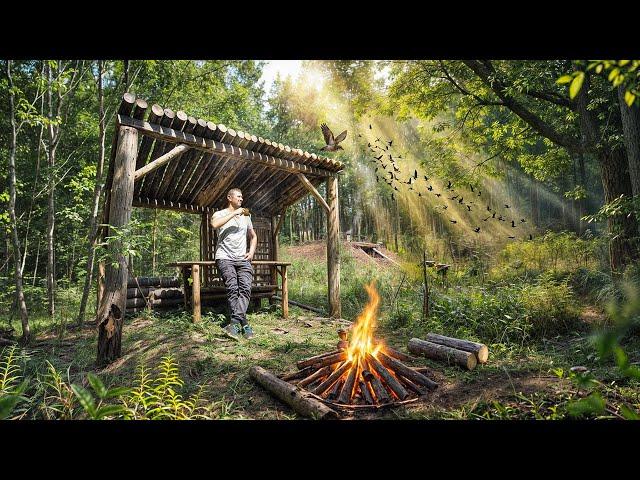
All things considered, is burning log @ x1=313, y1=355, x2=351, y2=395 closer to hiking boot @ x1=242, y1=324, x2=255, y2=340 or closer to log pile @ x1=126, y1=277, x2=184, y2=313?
hiking boot @ x1=242, y1=324, x2=255, y2=340

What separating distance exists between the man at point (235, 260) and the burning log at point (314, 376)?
1.86 meters

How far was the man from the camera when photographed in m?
4.58

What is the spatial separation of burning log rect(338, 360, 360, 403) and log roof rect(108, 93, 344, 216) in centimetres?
318

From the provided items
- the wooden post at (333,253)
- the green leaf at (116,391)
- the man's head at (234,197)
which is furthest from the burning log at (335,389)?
the wooden post at (333,253)

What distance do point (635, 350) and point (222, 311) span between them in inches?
233

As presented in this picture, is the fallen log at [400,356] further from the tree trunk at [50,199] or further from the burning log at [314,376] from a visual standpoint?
the tree trunk at [50,199]

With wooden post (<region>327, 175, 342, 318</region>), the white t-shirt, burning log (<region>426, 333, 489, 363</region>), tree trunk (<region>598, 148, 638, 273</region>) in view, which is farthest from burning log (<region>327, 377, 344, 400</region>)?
tree trunk (<region>598, 148, 638, 273</region>)

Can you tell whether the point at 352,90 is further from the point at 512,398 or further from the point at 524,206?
the point at 524,206

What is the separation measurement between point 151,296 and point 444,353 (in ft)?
16.8

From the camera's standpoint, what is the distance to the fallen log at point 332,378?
256 cm

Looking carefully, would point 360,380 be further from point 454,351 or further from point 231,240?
point 231,240
